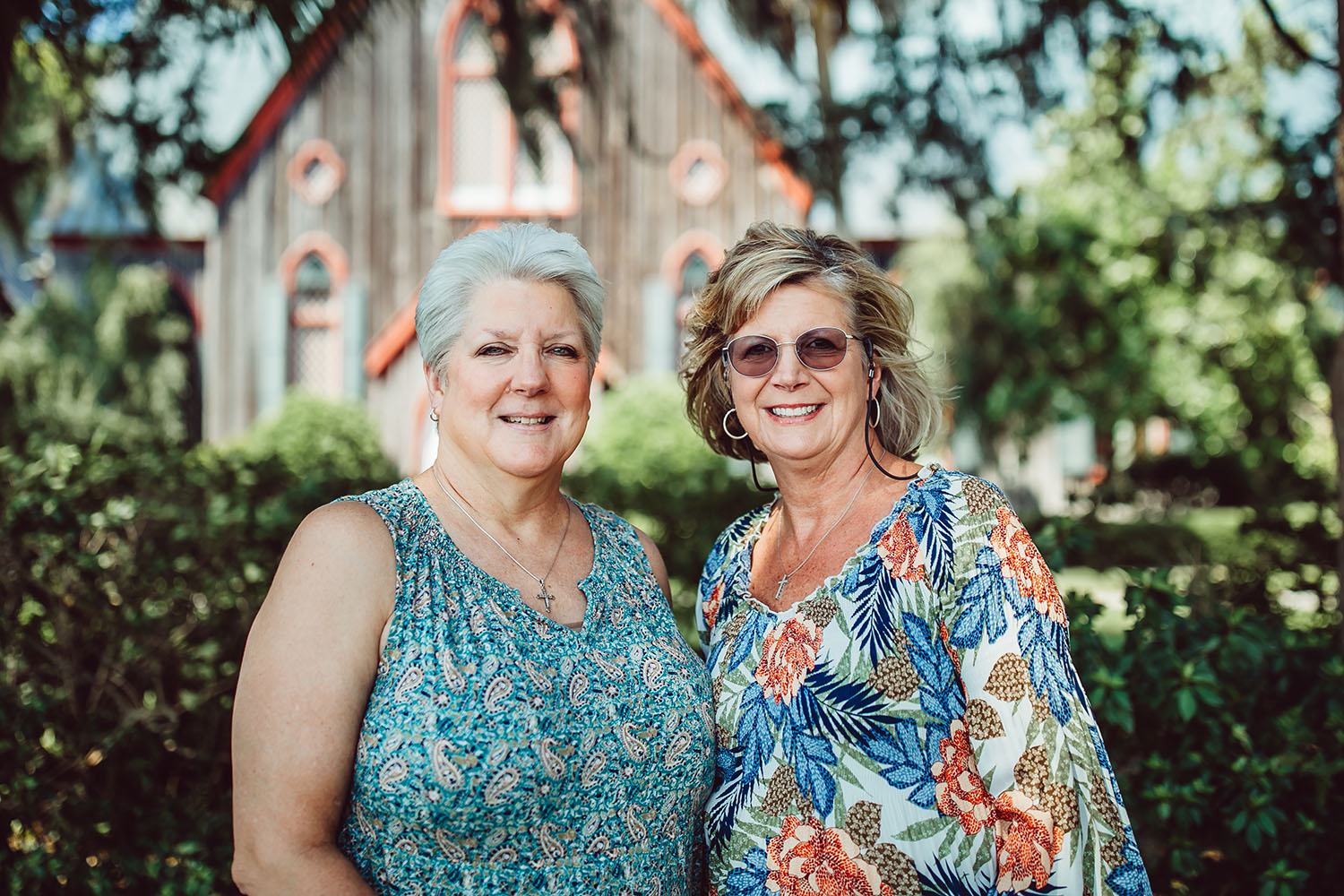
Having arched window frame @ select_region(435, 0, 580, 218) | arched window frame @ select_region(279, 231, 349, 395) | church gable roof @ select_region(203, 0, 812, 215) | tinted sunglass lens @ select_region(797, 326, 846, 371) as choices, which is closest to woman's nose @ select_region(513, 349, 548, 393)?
tinted sunglass lens @ select_region(797, 326, 846, 371)

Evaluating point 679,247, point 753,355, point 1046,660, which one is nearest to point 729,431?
point 753,355

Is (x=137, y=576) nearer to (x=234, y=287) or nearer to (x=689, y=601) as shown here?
(x=689, y=601)

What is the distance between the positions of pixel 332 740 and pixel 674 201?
52.6ft

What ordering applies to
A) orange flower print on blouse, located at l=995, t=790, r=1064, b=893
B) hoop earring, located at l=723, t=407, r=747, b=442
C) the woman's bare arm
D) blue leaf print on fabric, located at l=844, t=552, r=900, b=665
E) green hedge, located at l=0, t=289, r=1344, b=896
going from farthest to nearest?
green hedge, located at l=0, t=289, r=1344, b=896
hoop earring, located at l=723, t=407, r=747, b=442
blue leaf print on fabric, located at l=844, t=552, r=900, b=665
orange flower print on blouse, located at l=995, t=790, r=1064, b=893
the woman's bare arm

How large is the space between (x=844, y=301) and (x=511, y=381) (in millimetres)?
922

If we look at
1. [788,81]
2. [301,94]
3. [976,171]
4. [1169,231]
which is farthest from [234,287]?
[1169,231]

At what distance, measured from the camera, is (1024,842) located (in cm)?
211

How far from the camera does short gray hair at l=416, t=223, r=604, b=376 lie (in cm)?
238

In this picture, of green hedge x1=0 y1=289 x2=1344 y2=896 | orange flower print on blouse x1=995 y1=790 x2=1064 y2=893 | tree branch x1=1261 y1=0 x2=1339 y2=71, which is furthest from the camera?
tree branch x1=1261 y1=0 x2=1339 y2=71

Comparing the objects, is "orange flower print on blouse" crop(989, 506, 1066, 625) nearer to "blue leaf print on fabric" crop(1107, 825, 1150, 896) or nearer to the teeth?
"blue leaf print on fabric" crop(1107, 825, 1150, 896)

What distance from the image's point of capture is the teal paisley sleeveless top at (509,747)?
2018 millimetres

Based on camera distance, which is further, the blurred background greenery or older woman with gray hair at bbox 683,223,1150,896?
the blurred background greenery

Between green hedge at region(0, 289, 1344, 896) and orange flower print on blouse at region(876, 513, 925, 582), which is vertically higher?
orange flower print on blouse at region(876, 513, 925, 582)

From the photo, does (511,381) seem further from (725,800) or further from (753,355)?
(725,800)
